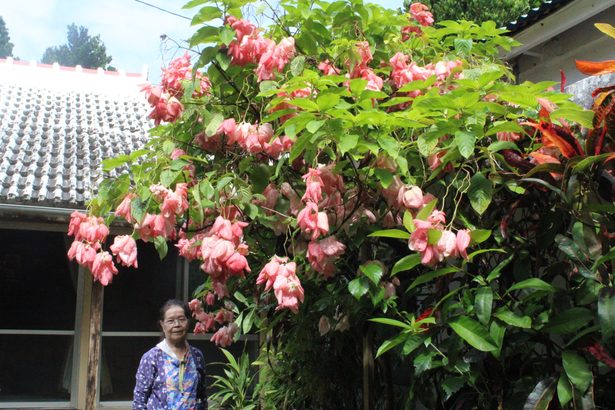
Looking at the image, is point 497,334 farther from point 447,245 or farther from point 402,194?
point 402,194

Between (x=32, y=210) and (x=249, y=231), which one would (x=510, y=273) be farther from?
(x=32, y=210)

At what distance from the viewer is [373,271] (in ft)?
9.50

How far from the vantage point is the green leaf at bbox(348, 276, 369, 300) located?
9.45 feet

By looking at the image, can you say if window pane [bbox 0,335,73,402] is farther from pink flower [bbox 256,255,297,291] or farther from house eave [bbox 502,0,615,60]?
pink flower [bbox 256,255,297,291]

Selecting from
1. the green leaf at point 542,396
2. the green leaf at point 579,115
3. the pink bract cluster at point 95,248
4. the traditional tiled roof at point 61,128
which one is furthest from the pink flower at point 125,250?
the traditional tiled roof at point 61,128

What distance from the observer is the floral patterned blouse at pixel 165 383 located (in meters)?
3.93

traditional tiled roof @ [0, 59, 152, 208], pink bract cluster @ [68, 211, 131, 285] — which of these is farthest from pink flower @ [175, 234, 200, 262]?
traditional tiled roof @ [0, 59, 152, 208]

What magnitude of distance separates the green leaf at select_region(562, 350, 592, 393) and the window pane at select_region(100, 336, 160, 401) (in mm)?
6193

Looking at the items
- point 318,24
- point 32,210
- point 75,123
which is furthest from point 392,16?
point 75,123

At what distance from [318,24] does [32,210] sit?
13.2ft

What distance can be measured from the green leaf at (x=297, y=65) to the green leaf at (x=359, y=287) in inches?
34.7

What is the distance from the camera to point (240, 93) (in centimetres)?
320

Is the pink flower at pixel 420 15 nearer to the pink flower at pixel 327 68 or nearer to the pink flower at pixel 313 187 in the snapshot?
the pink flower at pixel 327 68

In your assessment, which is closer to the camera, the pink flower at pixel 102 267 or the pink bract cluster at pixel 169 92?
the pink flower at pixel 102 267
